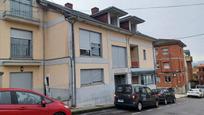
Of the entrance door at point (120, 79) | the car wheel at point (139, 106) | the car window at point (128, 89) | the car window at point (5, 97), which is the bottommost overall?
the car wheel at point (139, 106)

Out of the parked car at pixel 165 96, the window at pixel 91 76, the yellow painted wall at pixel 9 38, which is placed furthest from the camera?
the parked car at pixel 165 96

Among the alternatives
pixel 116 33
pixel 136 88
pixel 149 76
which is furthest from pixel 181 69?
pixel 136 88

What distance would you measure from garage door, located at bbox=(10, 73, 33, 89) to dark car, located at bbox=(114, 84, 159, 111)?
6.76m

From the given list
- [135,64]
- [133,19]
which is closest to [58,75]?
[135,64]

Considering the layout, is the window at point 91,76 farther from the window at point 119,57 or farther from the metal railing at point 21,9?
the metal railing at point 21,9

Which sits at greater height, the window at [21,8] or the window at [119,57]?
the window at [21,8]

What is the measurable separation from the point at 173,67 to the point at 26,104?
4427cm

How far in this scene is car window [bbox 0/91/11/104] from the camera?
25.4ft

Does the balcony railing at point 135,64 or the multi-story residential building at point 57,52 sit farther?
the balcony railing at point 135,64

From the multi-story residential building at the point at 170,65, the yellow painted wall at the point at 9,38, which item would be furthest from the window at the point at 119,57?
the multi-story residential building at the point at 170,65

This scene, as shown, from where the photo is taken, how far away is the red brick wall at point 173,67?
47.8 metres

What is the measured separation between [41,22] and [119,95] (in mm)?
8674

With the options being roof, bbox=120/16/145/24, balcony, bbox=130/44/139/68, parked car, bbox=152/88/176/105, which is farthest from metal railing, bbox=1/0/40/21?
parked car, bbox=152/88/176/105

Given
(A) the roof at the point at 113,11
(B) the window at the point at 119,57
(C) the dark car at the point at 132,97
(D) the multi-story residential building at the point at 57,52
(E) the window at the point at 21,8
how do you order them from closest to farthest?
(C) the dark car at the point at 132,97 < (D) the multi-story residential building at the point at 57,52 < (E) the window at the point at 21,8 < (B) the window at the point at 119,57 < (A) the roof at the point at 113,11
